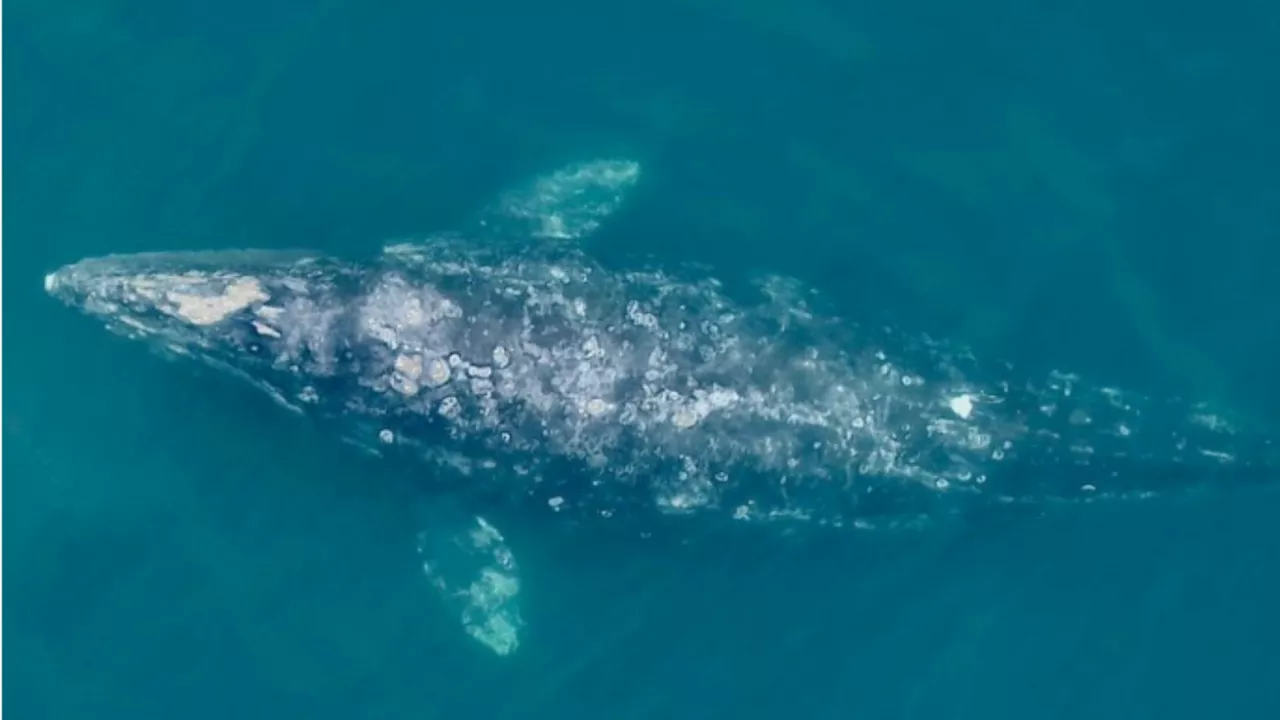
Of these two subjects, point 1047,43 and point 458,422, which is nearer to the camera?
point 458,422

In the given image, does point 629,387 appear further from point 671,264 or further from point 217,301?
point 217,301

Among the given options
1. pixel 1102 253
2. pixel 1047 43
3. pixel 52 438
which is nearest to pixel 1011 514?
pixel 1102 253

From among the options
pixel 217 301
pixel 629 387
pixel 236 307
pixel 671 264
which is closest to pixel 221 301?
pixel 217 301

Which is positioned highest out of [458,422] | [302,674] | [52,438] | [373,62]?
[373,62]

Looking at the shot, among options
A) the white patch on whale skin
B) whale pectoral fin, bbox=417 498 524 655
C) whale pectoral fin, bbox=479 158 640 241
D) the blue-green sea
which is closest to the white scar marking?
the white patch on whale skin

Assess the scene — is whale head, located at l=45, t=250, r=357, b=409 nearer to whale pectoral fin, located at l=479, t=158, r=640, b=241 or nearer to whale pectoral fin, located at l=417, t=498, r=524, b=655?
whale pectoral fin, located at l=417, t=498, r=524, b=655

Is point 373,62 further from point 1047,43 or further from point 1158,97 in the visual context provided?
point 1158,97
